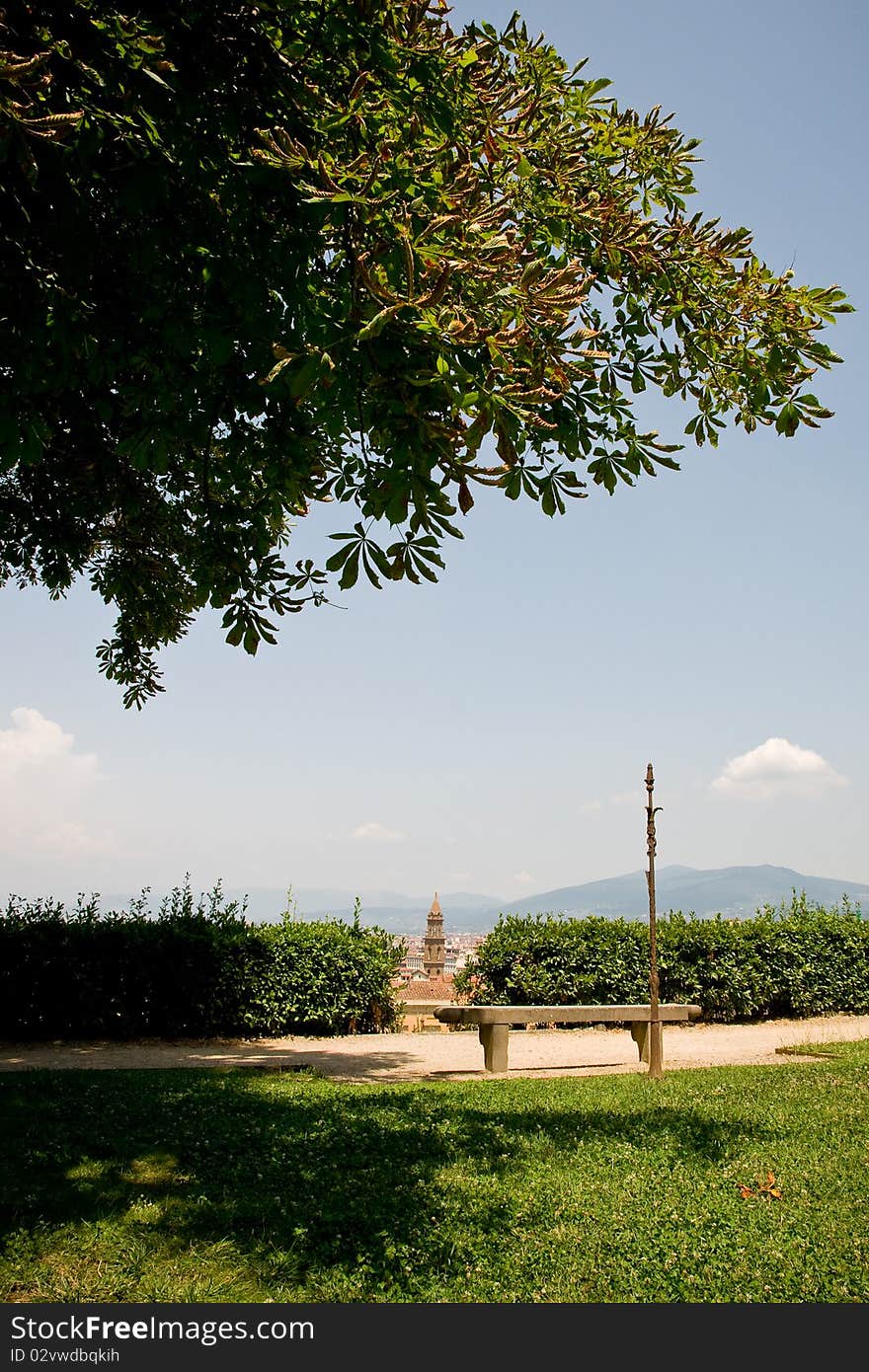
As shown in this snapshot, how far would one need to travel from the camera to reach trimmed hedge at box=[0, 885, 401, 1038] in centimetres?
1219

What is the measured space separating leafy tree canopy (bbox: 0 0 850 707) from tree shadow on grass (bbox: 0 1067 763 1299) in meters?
3.18

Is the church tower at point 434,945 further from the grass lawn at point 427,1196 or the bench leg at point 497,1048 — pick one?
the grass lawn at point 427,1196

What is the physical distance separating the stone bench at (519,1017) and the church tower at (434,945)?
37994 mm

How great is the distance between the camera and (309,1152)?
20.5ft

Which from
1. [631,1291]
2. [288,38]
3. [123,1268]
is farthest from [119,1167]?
[288,38]

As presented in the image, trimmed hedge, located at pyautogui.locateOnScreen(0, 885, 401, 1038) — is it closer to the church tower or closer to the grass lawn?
the grass lawn

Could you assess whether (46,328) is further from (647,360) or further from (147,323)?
(647,360)

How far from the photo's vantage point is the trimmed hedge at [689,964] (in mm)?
15102

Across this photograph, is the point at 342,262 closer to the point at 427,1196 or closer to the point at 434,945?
the point at 427,1196

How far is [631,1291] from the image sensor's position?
13.9ft

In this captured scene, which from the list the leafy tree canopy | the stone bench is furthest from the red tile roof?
the leafy tree canopy

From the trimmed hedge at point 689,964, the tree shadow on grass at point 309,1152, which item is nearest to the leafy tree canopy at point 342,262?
the tree shadow on grass at point 309,1152

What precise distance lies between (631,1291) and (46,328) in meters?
5.19

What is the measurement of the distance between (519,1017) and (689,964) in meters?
6.10
